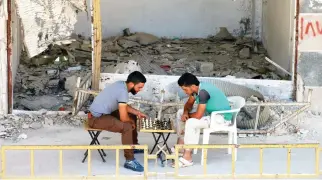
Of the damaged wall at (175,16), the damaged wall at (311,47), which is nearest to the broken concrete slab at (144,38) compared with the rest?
the damaged wall at (175,16)

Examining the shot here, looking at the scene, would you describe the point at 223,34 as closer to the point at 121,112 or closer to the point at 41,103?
the point at 41,103

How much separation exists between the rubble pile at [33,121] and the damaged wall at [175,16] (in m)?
5.53

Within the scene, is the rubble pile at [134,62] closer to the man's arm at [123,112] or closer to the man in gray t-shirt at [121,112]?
the man in gray t-shirt at [121,112]

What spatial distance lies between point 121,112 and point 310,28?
357 centimetres

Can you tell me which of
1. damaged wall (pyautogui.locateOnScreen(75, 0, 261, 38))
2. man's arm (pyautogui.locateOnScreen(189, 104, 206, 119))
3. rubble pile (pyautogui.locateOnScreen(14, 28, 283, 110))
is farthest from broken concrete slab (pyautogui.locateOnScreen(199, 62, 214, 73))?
man's arm (pyautogui.locateOnScreen(189, 104, 206, 119))

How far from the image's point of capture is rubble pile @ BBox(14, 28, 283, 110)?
12.0 m

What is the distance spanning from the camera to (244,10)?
15.9m

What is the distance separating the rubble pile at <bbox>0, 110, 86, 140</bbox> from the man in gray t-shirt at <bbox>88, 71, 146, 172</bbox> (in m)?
1.97

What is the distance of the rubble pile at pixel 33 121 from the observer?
10273 millimetres

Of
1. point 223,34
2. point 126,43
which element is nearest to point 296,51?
point 126,43

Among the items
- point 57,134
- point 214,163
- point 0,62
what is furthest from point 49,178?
point 0,62

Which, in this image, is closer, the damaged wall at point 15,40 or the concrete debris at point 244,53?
the damaged wall at point 15,40

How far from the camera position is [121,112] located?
8398 mm

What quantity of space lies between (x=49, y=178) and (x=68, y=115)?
335 centimetres
